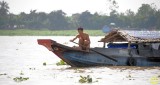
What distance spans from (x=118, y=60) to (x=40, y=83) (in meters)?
Result: 5.28

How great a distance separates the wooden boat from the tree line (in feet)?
205

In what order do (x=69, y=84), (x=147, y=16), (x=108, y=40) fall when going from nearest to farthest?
(x=69, y=84) < (x=108, y=40) < (x=147, y=16)

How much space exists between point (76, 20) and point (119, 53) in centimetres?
7379

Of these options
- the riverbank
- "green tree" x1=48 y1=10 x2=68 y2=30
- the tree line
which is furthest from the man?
"green tree" x1=48 y1=10 x2=68 y2=30

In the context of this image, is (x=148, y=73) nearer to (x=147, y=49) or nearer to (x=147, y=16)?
(x=147, y=49)

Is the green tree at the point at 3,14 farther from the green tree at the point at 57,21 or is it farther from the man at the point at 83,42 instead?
the man at the point at 83,42

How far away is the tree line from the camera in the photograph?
8194 cm

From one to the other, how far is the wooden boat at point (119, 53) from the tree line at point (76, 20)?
205 feet

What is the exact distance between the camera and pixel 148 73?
626 inches

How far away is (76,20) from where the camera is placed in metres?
91.2

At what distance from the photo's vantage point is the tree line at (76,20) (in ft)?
269

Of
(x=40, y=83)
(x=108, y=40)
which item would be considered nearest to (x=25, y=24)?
(x=108, y=40)

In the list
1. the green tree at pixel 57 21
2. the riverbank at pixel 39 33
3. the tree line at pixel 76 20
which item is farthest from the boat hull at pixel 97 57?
the green tree at pixel 57 21

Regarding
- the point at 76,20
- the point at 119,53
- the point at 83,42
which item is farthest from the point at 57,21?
the point at 83,42
